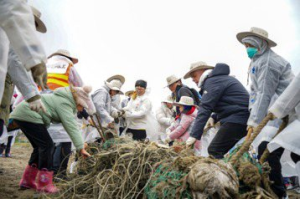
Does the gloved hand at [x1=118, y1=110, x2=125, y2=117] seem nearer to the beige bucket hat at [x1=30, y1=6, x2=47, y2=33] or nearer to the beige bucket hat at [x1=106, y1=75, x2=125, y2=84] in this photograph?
the beige bucket hat at [x1=106, y1=75, x2=125, y2=84]

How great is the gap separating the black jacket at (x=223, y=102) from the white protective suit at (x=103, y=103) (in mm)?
2489

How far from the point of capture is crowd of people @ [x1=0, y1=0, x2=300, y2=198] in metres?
1.74

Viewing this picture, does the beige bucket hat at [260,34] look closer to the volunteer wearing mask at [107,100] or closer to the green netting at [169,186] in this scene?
the green netting at [169,186]

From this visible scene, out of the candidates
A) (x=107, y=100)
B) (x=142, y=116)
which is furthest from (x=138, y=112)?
(x=107, y=100)

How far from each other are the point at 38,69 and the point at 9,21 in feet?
1.02

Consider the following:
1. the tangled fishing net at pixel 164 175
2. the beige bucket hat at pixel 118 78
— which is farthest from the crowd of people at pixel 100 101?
the beige bucket hat at pixel 118 78

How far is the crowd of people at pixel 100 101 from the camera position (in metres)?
1.74

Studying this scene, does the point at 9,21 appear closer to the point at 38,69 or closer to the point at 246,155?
the point at 38,69

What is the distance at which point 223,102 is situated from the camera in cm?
355

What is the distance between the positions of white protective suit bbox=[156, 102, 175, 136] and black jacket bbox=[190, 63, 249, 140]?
12.5 ft

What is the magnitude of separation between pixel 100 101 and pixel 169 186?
3.97 meters

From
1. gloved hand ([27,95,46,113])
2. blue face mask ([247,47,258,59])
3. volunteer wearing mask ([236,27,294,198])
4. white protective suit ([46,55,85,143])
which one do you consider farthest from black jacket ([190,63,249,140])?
white protective suit ([46,55,85,143])

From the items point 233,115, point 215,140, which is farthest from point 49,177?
point 233,115

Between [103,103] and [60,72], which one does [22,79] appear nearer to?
[60,72]
